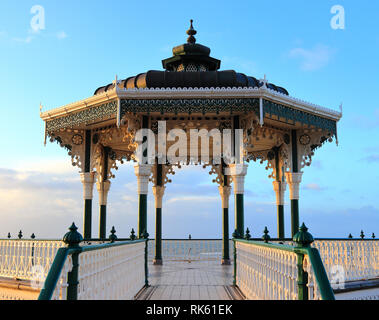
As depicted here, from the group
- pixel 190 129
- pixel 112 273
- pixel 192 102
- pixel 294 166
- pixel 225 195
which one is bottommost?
pixel 112 273

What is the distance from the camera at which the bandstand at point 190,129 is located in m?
10.5

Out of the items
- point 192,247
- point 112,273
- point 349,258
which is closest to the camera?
point 112,273

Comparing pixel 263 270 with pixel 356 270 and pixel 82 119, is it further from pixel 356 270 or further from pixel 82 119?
pixel 82 119

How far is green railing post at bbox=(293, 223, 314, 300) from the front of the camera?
132 inches

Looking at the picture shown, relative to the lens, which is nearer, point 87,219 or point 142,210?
point 142,210

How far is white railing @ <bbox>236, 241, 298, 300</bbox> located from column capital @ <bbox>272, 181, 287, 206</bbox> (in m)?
6.88

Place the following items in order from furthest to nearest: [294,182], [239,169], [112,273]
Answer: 1. [294,182]
2. [239,169]
3. [112,273]

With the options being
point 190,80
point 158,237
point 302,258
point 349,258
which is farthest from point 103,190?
point 302,258

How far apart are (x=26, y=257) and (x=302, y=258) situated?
24.2 feet

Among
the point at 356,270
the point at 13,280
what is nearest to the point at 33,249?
the point at 13,280

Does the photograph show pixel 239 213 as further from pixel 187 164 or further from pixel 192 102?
pixel 187 164

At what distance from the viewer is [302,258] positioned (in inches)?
139
